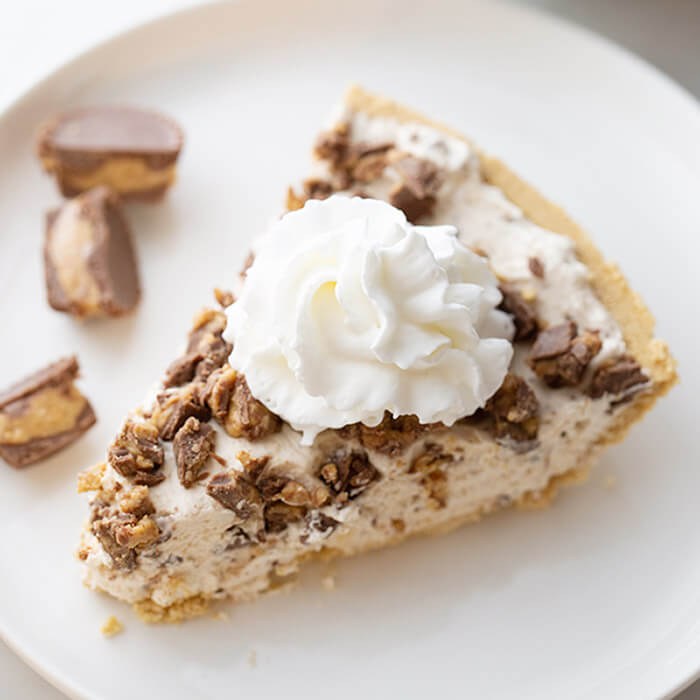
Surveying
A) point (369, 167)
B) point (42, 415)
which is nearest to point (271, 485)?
point (42, 415)

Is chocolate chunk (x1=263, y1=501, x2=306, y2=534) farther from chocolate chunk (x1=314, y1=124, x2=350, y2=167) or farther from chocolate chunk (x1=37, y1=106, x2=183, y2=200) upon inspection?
chocolate chunk (x1=37, y1=106, x2=183, y2=200)

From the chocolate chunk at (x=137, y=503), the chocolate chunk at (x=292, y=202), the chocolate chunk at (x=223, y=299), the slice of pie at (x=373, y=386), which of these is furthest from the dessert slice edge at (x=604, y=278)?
the chocolate chunk at (x=137, y=503)

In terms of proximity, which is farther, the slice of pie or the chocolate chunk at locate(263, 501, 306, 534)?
the chocolate chunk at locate(263, 501, 306, 534)

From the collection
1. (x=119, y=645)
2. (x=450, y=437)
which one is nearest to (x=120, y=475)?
(x=119, y=645)

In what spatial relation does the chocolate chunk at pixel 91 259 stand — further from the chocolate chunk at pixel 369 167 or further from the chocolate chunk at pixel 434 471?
the chocolate chunk at pixel 434 471

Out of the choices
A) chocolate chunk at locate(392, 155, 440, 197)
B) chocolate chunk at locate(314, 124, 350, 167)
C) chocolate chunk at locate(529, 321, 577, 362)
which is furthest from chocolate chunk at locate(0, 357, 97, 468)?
chocolate chunk at locate(529, 321, 577, 362)
